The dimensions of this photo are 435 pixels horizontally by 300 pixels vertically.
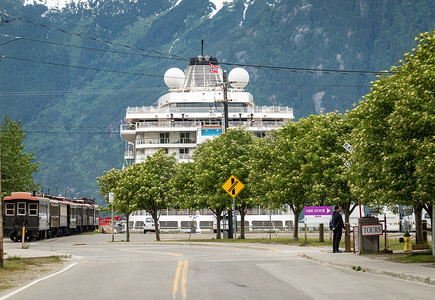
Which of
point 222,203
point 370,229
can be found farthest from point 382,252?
point 222,203

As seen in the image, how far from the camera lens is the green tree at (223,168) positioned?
54.2 metres

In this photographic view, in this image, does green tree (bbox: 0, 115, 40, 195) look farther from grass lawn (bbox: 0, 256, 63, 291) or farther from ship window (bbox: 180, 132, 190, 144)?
grass lawn (bbox: 0, 256, 63, 291)

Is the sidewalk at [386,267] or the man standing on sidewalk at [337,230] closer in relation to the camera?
the sidewalk at [386,267]

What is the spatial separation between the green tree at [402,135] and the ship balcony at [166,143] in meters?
89.3

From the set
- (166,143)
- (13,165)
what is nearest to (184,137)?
(166,143)

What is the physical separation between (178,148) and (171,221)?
12.6 metres

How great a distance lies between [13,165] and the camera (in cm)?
8062

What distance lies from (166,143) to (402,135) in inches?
3790

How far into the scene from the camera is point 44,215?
60.8 m

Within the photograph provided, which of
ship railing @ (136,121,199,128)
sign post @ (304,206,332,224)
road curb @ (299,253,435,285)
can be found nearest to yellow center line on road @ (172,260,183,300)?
road curb @ (299,253,435,285)

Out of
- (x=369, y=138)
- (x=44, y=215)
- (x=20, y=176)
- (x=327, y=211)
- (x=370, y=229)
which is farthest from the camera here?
(x=20, y=176)

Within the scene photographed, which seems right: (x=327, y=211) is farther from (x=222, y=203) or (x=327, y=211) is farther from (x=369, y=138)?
(x=222, y=203)

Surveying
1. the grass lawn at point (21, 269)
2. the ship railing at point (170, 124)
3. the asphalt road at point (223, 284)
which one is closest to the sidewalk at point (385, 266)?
the asphalt road at point (223, 284)

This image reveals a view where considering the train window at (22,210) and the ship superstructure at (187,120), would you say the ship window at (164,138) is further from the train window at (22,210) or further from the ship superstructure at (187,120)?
the train window at (22,210)
